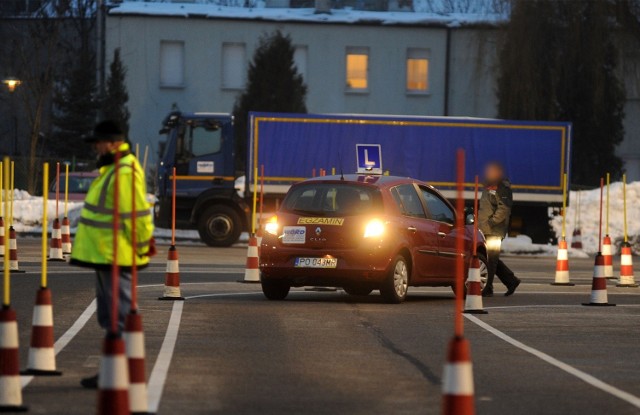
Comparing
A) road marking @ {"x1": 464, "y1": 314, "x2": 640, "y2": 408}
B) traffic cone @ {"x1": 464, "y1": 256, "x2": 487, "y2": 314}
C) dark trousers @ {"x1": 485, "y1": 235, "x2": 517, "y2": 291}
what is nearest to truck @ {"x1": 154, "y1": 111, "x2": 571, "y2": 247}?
dark trousers @ {"x1": 485, "y1": 235, "x2": 517, "y2": 291}

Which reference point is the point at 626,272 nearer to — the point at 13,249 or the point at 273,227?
the point at 273,227

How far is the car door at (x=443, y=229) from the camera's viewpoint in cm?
2084

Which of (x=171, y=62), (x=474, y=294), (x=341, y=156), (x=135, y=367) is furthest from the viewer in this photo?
(x=171, y=62)

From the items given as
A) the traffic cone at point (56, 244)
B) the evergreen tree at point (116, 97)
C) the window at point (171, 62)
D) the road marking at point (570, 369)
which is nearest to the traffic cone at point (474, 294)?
the road marking at point (570, 369)

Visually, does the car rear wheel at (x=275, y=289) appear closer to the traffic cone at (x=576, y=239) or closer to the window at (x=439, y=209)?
the window at (x=439, y=209)

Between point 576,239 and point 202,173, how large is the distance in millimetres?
8733

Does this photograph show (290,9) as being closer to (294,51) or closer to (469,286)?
(294,51)

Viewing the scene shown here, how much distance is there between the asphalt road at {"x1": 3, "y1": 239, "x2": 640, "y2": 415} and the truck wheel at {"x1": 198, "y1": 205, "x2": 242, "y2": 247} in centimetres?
1284

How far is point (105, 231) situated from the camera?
12133 millimetres

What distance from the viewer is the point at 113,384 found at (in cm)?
916

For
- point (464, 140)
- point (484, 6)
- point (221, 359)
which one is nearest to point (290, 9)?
point (484, 6)

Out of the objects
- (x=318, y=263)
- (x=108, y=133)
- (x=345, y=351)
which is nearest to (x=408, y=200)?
(x=318, y=263)

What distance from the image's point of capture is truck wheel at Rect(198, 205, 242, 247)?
36.2m

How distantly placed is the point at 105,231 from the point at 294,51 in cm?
4607
